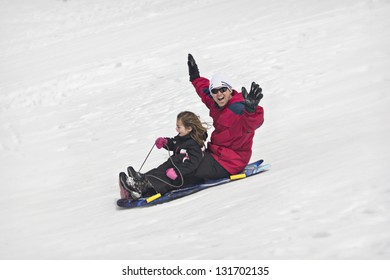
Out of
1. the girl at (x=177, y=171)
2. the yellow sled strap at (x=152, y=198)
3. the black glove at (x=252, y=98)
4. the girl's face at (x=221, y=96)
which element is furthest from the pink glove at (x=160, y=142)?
the black glove at (x=252, y=98)

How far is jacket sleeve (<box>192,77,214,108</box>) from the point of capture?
6.19 metres

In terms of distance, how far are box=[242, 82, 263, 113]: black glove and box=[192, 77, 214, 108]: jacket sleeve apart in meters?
1.18

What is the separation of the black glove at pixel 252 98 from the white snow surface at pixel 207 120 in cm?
68

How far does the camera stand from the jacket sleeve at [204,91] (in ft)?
20.3

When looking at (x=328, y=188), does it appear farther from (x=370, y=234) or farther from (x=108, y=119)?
(x=108, y=119)

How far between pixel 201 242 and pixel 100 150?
5.30m

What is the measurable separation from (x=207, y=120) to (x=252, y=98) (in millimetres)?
3997

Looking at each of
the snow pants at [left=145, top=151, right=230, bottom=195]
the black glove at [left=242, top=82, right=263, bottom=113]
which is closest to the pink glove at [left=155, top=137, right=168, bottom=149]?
the snow pants at [left=145, top=151, right=230, bottom=195]

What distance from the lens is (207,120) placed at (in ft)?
29.2

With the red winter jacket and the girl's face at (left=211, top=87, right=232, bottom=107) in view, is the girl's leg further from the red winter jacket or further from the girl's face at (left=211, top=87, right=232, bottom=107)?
the girl's face at (left=211, top=87, right=232, bottom=107)

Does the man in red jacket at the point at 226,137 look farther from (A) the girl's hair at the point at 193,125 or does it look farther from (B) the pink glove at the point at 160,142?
(B) the pink glove at the point at 160,142

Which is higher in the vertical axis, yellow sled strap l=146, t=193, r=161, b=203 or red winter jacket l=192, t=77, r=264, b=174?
red winter jacket l=192, t=77, r=264, b=174

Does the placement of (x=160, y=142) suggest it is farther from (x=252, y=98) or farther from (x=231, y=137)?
(x=252, y=98)
